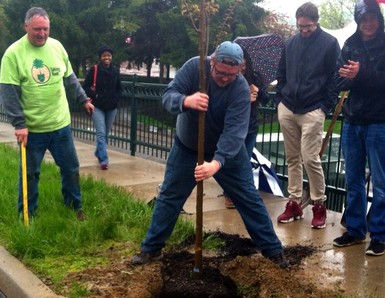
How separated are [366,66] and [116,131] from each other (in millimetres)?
6872

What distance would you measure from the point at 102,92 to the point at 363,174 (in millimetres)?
4860

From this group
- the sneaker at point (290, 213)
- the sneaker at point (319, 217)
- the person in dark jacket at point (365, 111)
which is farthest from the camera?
the sneaker at point (290, 213)

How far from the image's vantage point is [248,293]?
3.73 meters

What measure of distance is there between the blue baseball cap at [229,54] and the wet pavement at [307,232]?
5.54 feet

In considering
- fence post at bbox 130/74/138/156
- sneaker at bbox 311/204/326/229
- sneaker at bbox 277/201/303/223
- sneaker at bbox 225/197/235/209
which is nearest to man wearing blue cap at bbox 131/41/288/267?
sneaker at bbox 311/204/326/229

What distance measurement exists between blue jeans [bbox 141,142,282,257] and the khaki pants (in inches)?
51.1

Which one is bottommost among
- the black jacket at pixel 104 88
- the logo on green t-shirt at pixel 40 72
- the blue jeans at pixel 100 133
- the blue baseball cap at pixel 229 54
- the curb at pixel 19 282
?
the curb at pixel 19 282

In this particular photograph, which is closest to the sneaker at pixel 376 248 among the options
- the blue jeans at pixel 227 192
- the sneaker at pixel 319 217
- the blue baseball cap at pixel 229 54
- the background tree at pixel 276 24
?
the sneaker at pixel 319 217

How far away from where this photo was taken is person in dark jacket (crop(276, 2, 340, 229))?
5160mm

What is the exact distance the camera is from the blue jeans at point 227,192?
408 cm

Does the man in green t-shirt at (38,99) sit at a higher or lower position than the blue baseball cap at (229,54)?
lower

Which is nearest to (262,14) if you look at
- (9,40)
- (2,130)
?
(9,40)

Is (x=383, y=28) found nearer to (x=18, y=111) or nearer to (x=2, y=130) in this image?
(x=18, y=111)

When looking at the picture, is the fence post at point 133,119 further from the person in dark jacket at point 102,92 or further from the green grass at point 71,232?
the green grass at point 71,232
